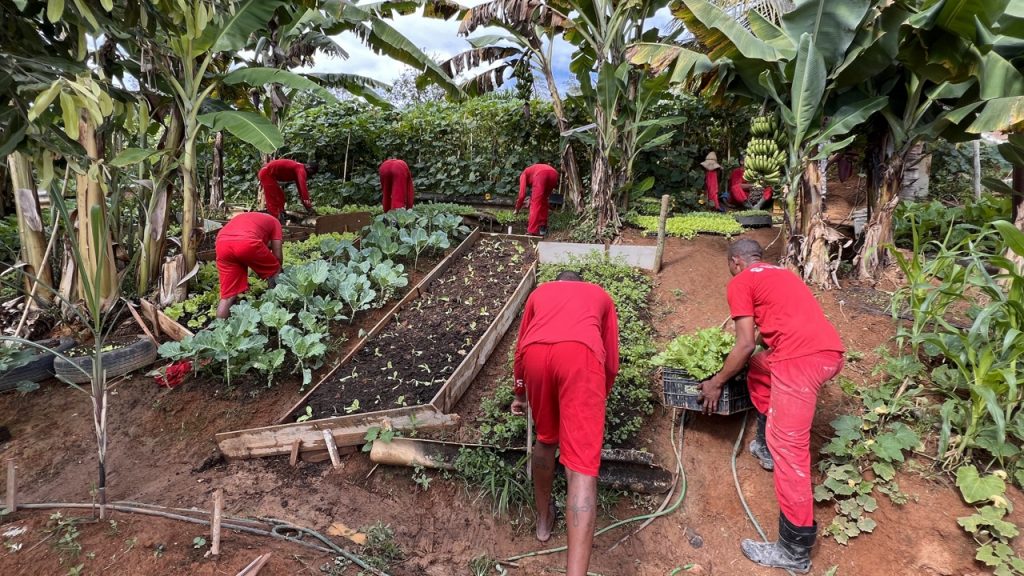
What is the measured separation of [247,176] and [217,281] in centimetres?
1058

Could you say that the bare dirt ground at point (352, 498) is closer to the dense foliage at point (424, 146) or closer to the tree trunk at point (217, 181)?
the tree trunk at point (217, 181)

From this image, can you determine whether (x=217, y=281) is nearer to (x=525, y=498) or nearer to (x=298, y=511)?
(x=298, y=511)

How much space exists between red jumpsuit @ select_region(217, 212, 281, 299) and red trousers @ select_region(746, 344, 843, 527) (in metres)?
5.29

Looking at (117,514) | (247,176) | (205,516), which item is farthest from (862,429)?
(247,176)

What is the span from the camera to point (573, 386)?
2.71 metres

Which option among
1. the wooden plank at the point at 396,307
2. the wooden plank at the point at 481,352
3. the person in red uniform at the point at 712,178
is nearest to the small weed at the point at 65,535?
the wooden plank at the point at 396,307

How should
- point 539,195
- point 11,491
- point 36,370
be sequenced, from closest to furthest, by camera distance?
point 11,491 < point 36,370 < point 539,195

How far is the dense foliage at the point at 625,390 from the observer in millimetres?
3996

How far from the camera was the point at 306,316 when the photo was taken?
16.6 ft

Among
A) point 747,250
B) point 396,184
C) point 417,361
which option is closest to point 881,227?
point 747,250

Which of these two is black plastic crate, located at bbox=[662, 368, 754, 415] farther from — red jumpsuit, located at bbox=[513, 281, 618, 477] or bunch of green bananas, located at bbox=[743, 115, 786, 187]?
bunch of green bananas, located at bbox=[743, 115, 786, 187]

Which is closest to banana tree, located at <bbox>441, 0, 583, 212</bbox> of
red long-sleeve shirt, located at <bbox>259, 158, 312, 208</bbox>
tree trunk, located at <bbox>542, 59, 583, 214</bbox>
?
tree trunk, located at <bbox>542, 59, 583, 214</bbox>

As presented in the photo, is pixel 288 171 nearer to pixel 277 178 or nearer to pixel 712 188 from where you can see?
pixel 277 178

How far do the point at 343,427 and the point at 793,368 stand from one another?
3355mm
